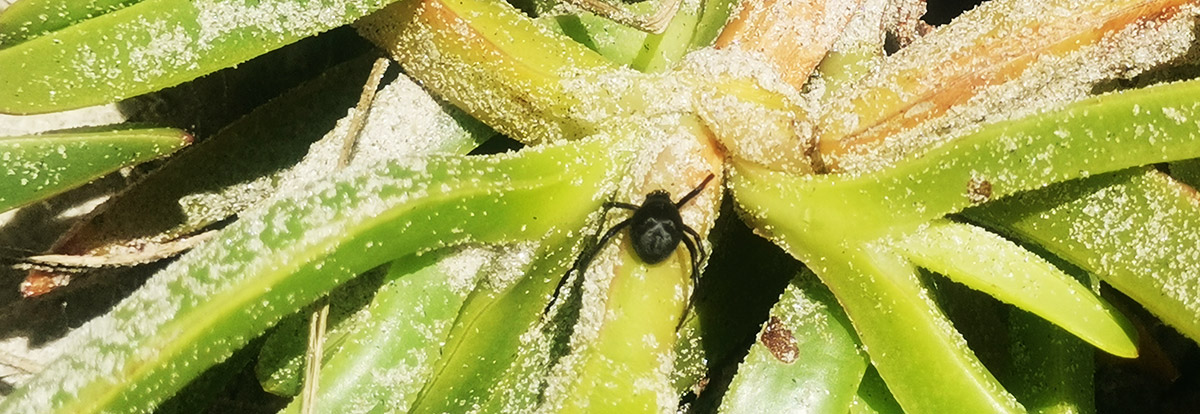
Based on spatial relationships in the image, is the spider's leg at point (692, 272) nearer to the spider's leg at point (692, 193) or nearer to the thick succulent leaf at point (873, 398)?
the spider's leg at point (692, 193)

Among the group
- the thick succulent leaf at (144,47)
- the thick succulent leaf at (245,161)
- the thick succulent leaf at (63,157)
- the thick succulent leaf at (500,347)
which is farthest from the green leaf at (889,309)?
the thick succulent leaf at (63,157)

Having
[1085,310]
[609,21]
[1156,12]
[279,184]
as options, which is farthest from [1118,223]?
[279,184]

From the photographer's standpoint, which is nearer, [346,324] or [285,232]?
[285,232]

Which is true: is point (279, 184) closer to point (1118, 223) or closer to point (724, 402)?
point (724, 402)

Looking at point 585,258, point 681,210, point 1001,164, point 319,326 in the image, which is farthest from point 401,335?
point 1001,164

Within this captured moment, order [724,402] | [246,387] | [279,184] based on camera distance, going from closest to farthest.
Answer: [724,402], [279,184], [246,387]

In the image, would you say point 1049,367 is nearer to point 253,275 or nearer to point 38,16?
point 253,275
